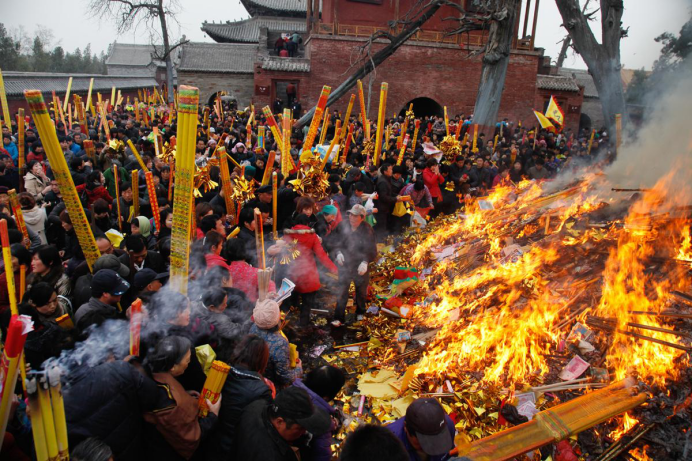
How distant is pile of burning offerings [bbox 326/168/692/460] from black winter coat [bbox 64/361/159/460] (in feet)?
6.73

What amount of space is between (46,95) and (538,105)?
25.0 meters

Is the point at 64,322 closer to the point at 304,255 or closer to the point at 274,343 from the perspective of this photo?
the point at 274,343

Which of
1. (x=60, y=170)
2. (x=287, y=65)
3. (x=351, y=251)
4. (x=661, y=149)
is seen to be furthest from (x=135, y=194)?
(x=287, y=65)

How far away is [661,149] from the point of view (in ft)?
24.1

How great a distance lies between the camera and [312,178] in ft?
21.8

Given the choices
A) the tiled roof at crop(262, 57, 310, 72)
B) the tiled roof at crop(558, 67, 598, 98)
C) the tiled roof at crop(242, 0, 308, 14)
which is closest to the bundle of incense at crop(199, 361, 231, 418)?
the tiled roof at crop(262, 57, 310, 72)

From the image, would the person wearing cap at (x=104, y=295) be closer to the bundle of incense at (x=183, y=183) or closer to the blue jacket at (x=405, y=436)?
the bundle of incense at (x=183, y=183)

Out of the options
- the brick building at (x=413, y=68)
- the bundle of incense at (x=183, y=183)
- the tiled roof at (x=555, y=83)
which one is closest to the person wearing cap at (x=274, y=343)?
the bundle of incense at (x=183, y=183)

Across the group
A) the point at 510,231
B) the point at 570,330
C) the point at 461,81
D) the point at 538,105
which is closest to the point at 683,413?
the point at 570,330

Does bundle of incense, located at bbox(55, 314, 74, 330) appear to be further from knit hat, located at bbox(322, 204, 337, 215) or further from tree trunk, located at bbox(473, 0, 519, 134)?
tree trunk, located at bbox(473, 0, 519, 134)

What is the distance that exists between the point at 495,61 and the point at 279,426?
14.7 metres

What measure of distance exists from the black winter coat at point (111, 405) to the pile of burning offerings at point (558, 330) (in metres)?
2.05

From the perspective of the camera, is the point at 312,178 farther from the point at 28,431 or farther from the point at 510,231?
the point at 28,431

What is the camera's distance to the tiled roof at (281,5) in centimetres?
3619
